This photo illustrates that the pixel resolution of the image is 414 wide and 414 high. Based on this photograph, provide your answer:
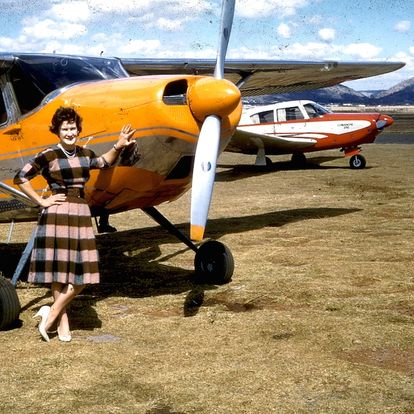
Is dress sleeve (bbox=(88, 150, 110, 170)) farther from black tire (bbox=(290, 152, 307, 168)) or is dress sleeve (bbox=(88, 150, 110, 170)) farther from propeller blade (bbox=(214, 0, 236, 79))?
black tire (bbox=(290, 152, 307, 168))

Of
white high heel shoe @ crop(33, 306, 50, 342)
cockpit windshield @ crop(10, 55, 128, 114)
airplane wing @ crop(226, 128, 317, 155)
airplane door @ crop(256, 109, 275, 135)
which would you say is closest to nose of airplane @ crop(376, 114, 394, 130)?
airplane wing @ crop(226, 128, 317, 155)

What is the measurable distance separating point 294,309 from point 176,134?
1838 millimetres

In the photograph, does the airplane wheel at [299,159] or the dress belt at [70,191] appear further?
the airplane wheel at [299,159]

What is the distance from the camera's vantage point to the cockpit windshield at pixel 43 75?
19.3ft

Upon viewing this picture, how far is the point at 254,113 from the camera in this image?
70.5 ft

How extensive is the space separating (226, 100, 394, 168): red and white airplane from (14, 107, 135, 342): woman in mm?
15226

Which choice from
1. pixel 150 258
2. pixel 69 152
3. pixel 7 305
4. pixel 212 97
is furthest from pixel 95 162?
pixel 150 258

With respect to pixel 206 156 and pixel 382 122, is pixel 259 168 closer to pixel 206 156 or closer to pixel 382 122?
pixel 382 122

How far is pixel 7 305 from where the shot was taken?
16.4 ft

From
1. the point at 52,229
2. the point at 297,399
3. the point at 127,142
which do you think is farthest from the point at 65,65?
the point at 297,399

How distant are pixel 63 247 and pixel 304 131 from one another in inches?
660

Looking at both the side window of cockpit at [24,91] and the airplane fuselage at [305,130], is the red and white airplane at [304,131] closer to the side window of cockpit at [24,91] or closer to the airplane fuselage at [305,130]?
the airplane fuselage at [305,130]

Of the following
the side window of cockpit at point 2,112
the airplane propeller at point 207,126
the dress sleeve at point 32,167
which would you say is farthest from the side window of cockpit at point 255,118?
the dress sleeve at point 32,167

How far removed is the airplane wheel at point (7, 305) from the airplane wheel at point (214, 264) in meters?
2.12
